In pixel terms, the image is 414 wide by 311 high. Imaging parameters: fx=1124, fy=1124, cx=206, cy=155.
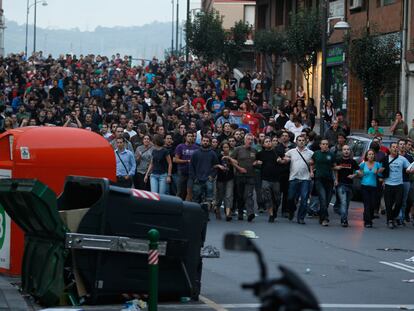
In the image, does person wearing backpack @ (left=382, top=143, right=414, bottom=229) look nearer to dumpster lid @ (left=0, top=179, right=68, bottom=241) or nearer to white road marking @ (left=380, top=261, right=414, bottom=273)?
white road marking @ (left=380, top=261, right=414, bottom=273)

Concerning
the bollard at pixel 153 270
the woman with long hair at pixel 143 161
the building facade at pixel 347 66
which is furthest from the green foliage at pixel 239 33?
the bollard at pixel 153 270


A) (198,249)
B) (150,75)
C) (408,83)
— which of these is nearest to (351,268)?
(198,249)

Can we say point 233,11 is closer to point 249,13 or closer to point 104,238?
point 249,13

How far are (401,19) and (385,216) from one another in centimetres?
1398

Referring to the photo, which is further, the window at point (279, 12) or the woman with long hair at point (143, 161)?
the window at point (279, 12)

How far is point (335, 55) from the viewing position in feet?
143

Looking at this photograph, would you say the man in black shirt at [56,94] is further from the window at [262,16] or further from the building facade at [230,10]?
the building facade at [230,10]

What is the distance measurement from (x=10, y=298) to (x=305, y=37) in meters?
30.9

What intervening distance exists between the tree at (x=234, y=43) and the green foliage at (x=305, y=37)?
13.3 m

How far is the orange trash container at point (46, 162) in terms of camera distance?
519 inches

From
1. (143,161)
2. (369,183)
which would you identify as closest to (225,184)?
(143,161)

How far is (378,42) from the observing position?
36.6 metres

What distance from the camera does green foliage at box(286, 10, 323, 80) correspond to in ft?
135

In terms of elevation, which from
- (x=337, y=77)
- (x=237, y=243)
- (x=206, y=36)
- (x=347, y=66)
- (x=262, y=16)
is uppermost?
(x=262, y=16)
